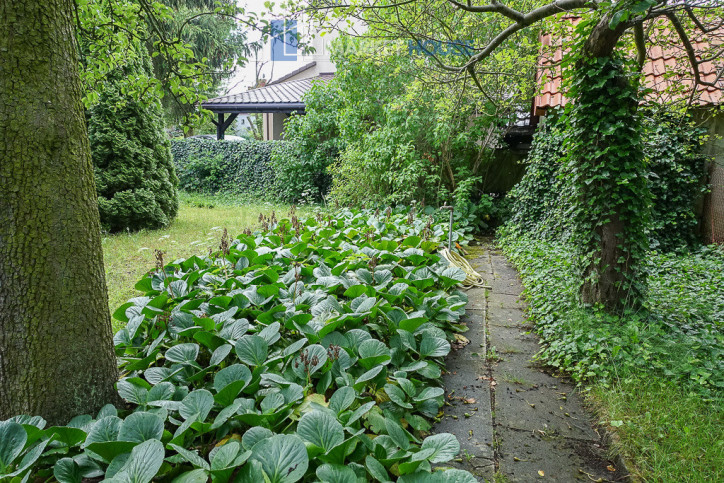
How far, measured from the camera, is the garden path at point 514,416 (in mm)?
1776

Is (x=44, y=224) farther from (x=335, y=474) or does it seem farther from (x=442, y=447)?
(x=442, y=447)

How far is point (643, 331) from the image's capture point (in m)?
2.68

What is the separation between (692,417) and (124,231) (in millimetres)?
7650

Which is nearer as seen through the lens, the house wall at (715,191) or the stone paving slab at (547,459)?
the stone paving slab at (547,459)

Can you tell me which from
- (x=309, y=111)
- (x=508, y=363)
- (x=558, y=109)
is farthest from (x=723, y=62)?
(x=309, y=111)

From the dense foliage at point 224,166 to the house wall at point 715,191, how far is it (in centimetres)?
973

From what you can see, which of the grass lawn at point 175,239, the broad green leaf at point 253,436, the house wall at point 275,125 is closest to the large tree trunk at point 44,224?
the broad green leaf at point 253,436

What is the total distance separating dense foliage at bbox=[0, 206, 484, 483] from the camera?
1422mm

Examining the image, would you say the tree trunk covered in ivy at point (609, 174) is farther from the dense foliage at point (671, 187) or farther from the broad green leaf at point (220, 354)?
the broad green leaf at point (220, 354)

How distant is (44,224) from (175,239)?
16.9 feet

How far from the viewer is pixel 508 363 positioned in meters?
2.69

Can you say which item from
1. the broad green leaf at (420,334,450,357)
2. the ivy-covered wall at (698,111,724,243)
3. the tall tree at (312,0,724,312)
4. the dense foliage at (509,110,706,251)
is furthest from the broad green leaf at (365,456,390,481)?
the ivy-covered wall at (698,111,724,243)

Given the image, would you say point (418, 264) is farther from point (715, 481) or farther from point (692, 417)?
point (715, 481)

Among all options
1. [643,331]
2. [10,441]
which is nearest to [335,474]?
[10,441]
